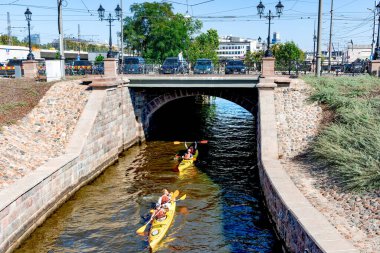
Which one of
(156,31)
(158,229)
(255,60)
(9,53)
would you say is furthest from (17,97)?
(255,60)

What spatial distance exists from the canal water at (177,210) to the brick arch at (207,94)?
2523 mm

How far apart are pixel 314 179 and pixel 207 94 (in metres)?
15.1

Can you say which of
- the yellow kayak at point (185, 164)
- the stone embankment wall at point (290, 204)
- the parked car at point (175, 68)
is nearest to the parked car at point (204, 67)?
the parked car at point (175, 68)

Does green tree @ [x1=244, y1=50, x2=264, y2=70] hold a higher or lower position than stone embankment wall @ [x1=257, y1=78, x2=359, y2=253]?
higher

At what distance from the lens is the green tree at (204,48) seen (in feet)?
196

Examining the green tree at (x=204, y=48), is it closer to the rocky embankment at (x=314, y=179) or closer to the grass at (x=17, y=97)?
the grass at (x=17, y=97)

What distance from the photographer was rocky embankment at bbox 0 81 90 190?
15445 mm

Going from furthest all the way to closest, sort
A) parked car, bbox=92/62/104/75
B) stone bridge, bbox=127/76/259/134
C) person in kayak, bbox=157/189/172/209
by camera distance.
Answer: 1. parked car, bbox=92/62/104/75
2. stone bridge, bbox=127/76/259/134
3. person in kayak, bbox=157/189/172/209

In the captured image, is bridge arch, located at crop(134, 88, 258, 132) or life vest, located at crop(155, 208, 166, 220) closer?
life vest, located at crop(155, 208, 166, 220)

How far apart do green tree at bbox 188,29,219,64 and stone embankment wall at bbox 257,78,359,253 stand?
3309 cm

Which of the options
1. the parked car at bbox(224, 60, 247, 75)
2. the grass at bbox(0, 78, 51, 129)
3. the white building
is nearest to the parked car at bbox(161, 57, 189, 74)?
the parked car at bbox(224, 60, 247, 75)

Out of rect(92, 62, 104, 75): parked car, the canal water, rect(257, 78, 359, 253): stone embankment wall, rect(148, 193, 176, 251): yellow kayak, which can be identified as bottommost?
the canal water

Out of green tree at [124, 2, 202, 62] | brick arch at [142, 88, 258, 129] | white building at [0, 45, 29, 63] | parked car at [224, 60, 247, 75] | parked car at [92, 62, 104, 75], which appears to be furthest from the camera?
white building at [0, 45, 29, 63]

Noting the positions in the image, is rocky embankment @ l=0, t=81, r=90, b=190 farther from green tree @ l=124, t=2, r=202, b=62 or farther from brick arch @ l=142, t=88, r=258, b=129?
green tree @ l=124, t=2, r=202, b=62
